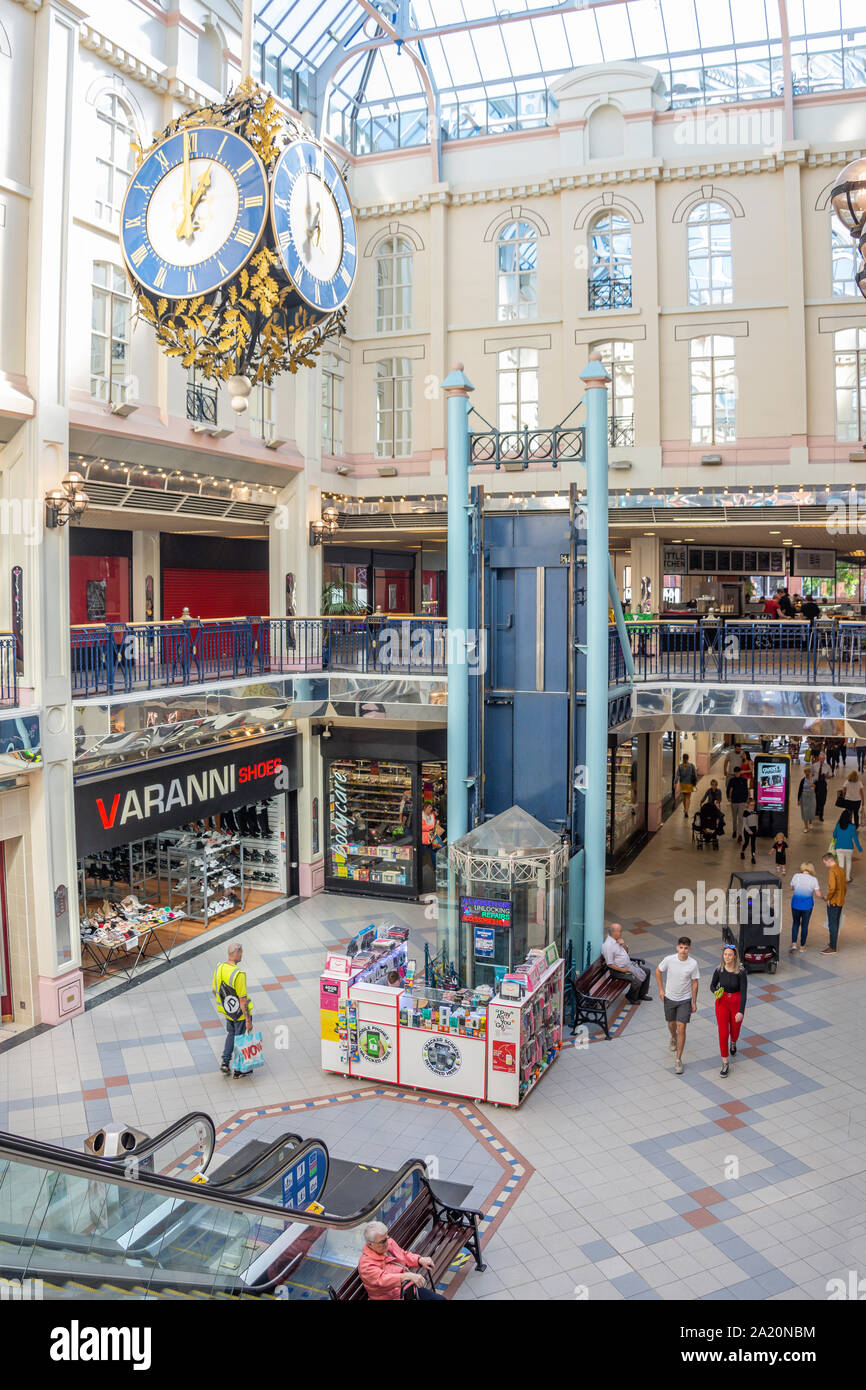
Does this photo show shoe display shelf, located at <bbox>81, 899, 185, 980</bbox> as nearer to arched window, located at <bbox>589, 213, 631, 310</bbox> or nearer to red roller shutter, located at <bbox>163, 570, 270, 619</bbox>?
red roller shutter, located at <bbox>163, 570, 270, 619</bbox>

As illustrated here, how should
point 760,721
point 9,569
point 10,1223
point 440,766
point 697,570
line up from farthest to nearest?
point 697,570 → point 440,766 → point 760,721 → point 9,569 → point 10,1223

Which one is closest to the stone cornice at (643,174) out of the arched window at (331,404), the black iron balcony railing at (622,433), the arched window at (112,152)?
the arched window at (331,404)

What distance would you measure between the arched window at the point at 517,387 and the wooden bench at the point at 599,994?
1079 cm

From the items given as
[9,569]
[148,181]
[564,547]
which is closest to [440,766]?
[564,547]

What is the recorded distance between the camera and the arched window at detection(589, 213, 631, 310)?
1919 centimetres

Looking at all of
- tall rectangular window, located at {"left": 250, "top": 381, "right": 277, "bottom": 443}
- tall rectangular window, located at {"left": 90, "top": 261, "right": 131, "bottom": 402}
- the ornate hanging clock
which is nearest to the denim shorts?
the ornate hanging clock

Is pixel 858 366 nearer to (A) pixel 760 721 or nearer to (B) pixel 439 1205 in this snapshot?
(A) pixel 760 721

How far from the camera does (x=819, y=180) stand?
18328 millimetres

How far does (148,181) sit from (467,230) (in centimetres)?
1331

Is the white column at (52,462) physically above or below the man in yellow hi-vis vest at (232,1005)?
above

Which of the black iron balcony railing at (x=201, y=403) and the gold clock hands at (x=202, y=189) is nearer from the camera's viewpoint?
the gold clock hands at (x=202, y=189)

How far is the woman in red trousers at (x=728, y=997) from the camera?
→ 11.1 m

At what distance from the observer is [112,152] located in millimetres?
13656

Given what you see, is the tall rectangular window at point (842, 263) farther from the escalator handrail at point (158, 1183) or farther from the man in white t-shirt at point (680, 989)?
the escalator handrail at point (158, 1183)
